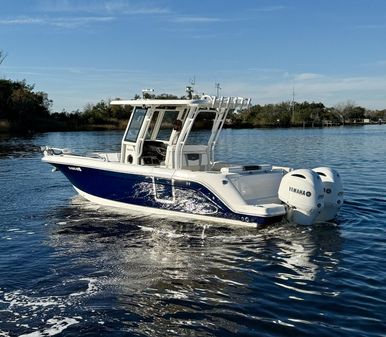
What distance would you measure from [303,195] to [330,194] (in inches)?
32.8

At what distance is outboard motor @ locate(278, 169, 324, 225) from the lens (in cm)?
1089

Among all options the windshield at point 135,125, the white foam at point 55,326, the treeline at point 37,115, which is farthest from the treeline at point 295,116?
the white foam at point 55,326

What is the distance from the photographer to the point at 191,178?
1170 centimetres

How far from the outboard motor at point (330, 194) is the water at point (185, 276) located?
338mm

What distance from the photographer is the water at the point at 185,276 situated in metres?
6.46

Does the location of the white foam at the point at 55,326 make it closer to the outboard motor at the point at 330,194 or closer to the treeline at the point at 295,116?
the outboard motor at the point at 330,194

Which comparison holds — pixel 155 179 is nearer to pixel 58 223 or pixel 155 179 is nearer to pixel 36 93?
pixel 58 223

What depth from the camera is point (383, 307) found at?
6891 millimetres

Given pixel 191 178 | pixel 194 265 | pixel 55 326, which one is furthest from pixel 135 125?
pixel 55 326

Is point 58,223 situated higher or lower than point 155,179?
lower

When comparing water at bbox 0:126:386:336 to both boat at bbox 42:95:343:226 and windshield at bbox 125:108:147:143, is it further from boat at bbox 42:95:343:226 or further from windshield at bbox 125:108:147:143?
windshield at bbox 125:108:147:143

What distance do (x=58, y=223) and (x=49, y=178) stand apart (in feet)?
30.6

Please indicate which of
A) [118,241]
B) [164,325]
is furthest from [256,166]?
[164,325]

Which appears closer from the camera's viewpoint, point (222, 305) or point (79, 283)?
point (222, 305)
